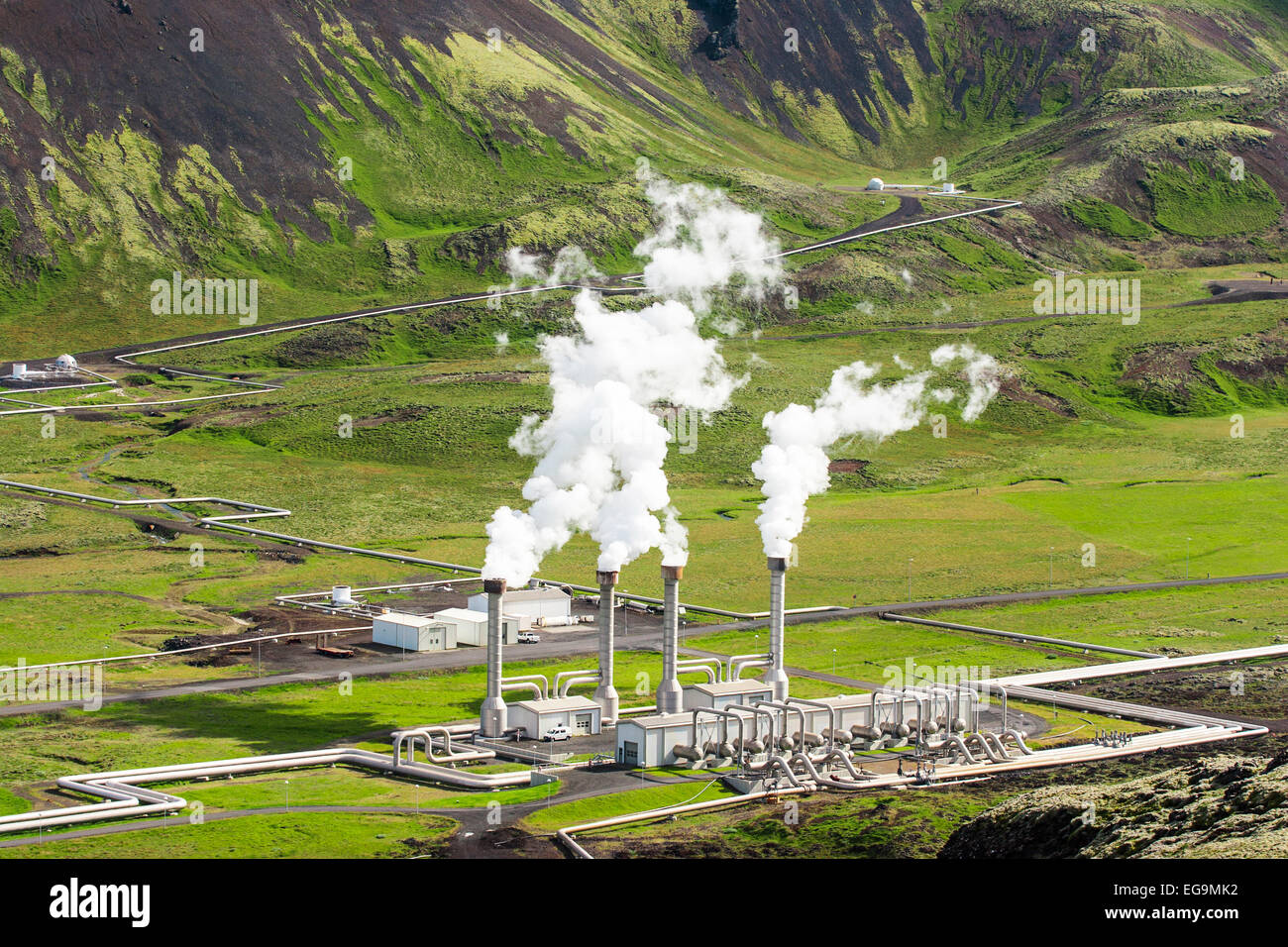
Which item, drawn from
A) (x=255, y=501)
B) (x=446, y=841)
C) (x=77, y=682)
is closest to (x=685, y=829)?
(x=446, y=841)

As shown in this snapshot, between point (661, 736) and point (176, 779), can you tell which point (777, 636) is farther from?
point (176, 779)

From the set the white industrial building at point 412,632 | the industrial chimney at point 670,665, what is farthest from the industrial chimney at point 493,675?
the white industrial building at point 412,632

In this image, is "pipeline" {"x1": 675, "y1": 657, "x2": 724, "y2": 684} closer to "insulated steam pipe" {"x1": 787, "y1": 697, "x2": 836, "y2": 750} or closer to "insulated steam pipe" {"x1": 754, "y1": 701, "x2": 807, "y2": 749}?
"insulated steam pipe" {"x1": 787, "y1": 697, "x2": 836, "y2": 750}

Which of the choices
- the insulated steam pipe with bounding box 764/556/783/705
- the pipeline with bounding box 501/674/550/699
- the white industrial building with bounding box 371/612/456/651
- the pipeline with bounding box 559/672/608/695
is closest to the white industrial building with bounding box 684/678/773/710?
the insulated steam pipe with bounding box 764/556/783/705

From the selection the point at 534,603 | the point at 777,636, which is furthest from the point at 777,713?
the point at 534,603
